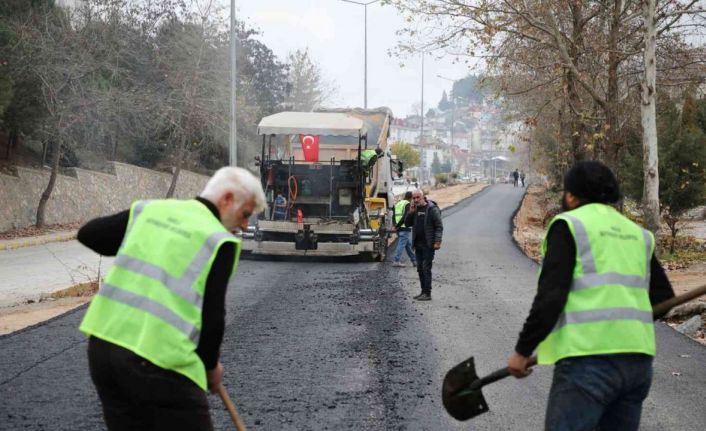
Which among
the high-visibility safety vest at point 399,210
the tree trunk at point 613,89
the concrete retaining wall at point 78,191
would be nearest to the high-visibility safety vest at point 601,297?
the high-visibility safety vest at point 399,210

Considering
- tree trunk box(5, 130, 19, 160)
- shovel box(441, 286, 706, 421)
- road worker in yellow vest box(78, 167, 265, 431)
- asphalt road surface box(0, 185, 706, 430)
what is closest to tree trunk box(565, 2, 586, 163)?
asphalt road surface box(0, 185, 706, 430)

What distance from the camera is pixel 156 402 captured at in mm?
3293

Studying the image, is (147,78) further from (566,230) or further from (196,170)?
(566,230)

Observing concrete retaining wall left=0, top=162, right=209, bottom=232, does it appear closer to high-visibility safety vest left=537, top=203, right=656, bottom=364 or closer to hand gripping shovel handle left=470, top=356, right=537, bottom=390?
hand gripping shovel handle left=470, top=356, right=537, bottom=390

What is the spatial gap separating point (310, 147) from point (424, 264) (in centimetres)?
788

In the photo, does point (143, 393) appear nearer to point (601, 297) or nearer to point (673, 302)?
point (601, 297)

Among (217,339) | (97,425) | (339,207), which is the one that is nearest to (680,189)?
(339,207)

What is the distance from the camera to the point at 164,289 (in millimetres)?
3301

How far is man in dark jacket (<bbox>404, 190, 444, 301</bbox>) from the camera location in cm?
1291

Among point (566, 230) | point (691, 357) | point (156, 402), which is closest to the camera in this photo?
point (156, 402)

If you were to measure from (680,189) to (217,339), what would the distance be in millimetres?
20518

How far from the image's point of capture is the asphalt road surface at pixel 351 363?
6281mm

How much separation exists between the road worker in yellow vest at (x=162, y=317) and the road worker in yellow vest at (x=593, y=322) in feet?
4.23

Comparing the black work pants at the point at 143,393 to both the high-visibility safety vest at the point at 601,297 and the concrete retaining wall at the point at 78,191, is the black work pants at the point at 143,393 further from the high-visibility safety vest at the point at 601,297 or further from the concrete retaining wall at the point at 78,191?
the concrete retaining wall at the point at 78,191
